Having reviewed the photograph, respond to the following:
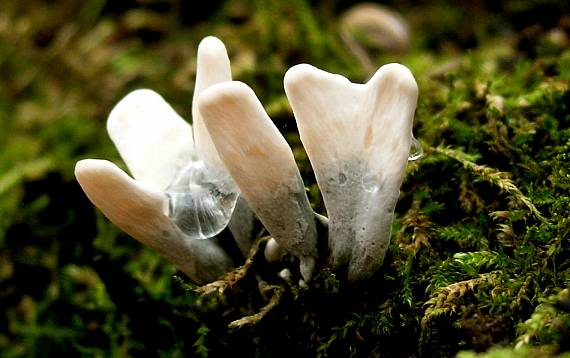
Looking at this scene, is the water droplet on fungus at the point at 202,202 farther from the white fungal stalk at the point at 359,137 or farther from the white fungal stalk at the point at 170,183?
the white fungal stalk at the point at 359,137

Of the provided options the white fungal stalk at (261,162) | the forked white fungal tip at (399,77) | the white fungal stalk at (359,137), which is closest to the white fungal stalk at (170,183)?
the white fungal stalk at (261,162)

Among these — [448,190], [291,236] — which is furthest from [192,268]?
[448,190]

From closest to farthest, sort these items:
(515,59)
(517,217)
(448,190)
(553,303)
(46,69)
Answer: (553,303) → (517,217) → (448,190) → (515,59) → (46,69)

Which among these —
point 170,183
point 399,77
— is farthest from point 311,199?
point 399,77

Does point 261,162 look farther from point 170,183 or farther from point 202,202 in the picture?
point 170,183

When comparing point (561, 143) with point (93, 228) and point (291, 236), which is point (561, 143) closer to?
point (291, 236)

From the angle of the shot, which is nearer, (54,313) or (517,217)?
(517,217)
